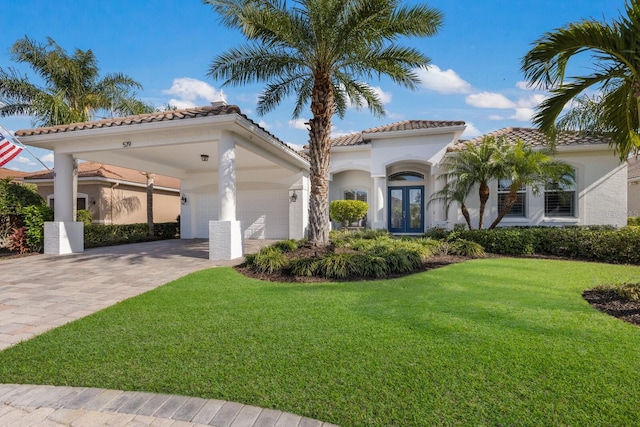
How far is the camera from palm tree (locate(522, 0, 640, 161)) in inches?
185

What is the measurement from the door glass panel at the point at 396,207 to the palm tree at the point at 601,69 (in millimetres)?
11728

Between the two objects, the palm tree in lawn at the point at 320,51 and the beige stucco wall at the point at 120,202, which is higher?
the palm tree in lawn at the point at 320,51

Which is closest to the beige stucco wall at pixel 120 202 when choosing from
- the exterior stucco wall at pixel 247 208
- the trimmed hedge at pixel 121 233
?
the trimmed hedge at pixel 121 233

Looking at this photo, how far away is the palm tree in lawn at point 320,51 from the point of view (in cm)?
829

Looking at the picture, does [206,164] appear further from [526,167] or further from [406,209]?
[526,167]

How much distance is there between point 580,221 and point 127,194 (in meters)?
25.3

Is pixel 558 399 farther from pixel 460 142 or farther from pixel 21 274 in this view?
pixel 460 142

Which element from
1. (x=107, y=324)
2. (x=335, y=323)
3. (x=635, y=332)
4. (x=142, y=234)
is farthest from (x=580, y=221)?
(x=142, y=234)

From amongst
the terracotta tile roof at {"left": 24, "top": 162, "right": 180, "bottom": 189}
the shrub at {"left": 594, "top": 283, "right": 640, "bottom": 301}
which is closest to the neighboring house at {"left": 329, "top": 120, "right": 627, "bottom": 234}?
the shrub at {"left": 594, "top": 283, "right": 640, "bottom": 301}

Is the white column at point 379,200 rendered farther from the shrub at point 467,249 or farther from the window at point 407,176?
the shrub at point 467,249

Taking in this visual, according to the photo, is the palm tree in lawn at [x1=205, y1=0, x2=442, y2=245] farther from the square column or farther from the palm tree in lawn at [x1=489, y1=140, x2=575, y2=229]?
the palm tree in lawn at [x1=489, y1=140, x2=575, y2=229]

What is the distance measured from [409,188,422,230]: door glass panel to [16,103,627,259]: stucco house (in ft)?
0.18

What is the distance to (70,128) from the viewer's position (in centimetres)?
1066

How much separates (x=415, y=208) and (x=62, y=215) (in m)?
15.8
